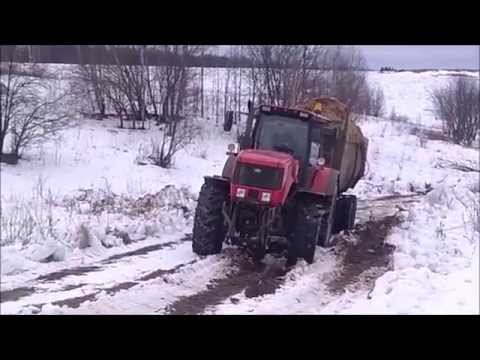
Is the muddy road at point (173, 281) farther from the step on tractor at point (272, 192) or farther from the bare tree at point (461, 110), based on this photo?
the bare tree at point (461, 110)

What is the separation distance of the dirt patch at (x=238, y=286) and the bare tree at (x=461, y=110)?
27.7 meters

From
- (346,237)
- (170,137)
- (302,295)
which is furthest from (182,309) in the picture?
(170,137)

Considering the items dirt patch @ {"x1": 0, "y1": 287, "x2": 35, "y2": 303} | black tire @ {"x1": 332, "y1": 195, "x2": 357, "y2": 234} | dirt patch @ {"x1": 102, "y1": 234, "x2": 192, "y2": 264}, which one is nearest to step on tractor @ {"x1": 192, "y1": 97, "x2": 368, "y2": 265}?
dirt patch @ {"x1": 102, "y1": 234, "x2": 192, "y2": 264}

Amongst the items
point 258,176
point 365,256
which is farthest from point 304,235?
point 365,256

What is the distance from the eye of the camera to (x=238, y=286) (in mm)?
8461

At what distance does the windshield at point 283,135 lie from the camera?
10578 mm

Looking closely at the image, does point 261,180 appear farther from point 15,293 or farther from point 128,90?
point 128,90

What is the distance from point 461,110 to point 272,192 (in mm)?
28584

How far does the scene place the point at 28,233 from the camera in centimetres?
933

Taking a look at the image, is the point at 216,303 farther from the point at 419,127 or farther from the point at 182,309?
the point at 419,127

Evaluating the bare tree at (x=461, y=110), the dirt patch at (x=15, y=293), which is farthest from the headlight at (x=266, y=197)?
the bare tree at (x=461, y=110)

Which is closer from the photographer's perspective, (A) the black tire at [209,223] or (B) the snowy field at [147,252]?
(B) the snowy field at [147,252]
